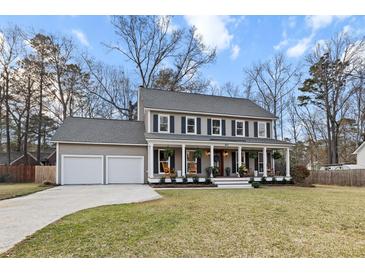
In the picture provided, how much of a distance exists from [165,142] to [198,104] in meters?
5.37

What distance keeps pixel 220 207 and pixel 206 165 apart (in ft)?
35.7

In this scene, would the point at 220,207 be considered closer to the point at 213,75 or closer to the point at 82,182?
the point at 82,182

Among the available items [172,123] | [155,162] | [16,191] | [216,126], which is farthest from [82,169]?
[216,126]

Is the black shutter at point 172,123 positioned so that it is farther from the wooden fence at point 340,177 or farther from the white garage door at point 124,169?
the wooden fence at point 340,177

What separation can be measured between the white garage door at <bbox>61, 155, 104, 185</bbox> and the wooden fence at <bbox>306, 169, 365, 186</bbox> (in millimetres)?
16659

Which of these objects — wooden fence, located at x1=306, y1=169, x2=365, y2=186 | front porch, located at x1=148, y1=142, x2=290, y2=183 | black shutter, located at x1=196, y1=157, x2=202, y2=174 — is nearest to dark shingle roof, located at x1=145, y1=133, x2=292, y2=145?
front porch, located at x1=148, y1=142, x2=290, y2=183

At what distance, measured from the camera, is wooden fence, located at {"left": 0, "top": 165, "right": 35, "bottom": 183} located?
66.7 ft

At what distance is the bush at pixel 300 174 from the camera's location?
1800 cm

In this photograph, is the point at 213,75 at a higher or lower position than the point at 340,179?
higher

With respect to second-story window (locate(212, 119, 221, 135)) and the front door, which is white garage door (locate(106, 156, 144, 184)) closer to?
the front door
